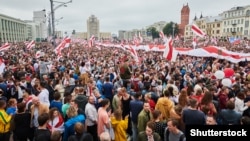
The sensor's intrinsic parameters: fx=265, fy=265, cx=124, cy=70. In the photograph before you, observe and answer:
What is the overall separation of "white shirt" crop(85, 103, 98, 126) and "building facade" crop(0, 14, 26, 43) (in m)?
98.4

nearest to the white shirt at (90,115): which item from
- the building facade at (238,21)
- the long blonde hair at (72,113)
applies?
the long blonde hair at (72,113)

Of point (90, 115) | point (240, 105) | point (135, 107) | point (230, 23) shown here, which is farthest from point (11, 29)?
point (240, 105)

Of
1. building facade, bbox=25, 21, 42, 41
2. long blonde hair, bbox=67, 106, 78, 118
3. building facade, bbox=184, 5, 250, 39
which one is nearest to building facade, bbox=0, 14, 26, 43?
building facade, bbox=25, 21, 42, 41

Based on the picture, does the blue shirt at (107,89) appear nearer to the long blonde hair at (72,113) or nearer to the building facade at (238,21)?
the long blonde hair at (72,113)

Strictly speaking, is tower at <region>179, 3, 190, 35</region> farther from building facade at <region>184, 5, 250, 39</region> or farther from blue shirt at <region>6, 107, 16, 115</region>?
blue shirt at <region>6, 107, 16, 115</region>

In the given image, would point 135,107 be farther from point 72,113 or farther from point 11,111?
point 11,111

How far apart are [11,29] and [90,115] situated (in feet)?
416

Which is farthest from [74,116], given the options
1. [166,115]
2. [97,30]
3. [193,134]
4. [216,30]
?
[97,30]

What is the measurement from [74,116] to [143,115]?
148 centimetres

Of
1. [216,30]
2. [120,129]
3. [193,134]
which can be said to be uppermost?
[216,30]

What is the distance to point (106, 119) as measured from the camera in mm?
5492

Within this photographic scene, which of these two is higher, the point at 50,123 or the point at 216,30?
the point at 216,30

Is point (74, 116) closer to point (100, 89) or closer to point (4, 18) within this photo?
point (100, 89)

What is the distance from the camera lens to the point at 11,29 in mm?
120438
